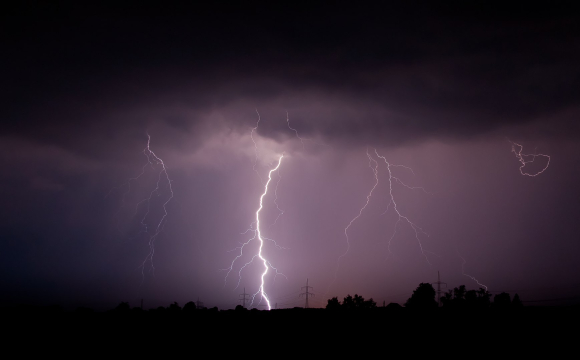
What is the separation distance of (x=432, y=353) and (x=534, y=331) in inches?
121

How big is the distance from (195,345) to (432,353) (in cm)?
639

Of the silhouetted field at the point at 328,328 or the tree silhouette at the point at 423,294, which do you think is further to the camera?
the tree silhouette at the point at 423,294

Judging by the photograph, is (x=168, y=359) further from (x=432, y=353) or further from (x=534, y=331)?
(x=534, y=331)

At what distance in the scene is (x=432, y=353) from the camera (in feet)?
35.8

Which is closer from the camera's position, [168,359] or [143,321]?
[168,359]

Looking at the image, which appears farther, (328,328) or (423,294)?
(423,294)

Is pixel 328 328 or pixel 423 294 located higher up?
pixel 423 294

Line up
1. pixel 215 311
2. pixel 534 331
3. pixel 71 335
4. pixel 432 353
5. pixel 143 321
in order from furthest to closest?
1. pixel 215 311
2. pixel 143 321
3. pixel 71 335
4. pixel 534 331
5. pixel 432 353

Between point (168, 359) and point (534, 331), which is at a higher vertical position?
point (534, 331)

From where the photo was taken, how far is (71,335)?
12.5 m

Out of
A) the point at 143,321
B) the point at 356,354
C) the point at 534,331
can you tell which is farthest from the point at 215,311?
the point at 534,331

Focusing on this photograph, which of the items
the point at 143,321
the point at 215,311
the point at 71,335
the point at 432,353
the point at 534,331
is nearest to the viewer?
the point at 432,353

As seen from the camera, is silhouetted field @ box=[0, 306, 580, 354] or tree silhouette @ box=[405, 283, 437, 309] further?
tree silhouette @ box=[405, 283, 437, 309]

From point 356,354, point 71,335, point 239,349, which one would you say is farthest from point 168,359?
point 356,354
